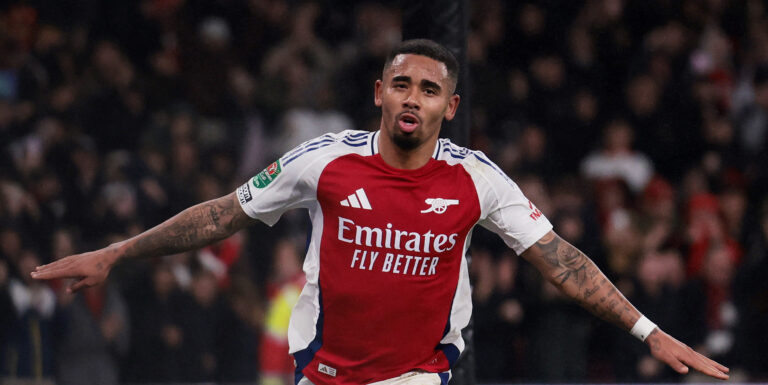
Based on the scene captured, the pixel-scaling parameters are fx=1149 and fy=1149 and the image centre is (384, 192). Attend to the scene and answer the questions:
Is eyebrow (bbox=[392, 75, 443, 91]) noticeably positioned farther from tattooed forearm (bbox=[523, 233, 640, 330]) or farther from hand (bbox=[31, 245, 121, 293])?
hand (bbox=[31, 245, 121, 293])

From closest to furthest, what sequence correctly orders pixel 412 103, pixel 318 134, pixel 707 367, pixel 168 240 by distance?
pixel 412 103 < pixel 707 367 < pixel 168 240 < pixel 318 134

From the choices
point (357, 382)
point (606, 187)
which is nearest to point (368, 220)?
point (357, 382)

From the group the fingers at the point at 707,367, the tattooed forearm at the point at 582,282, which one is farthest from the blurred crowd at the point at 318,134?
the fingers at the point at 707,367

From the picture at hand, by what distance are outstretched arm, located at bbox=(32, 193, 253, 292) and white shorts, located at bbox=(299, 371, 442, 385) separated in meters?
0.73

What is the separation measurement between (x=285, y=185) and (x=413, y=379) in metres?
0.96

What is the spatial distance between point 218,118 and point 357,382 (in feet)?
26.0

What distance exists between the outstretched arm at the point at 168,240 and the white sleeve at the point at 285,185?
0.07 metres

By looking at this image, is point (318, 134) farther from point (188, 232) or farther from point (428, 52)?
point (428, 52)

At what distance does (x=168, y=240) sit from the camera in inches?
189

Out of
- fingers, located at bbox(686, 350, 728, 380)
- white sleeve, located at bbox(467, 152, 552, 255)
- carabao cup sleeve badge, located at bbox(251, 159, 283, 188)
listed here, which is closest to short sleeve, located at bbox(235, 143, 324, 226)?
carabao cup sleeve badge, located at bbox(251, 159, 283, 188)

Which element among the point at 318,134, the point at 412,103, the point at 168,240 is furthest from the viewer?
the point at 318,134

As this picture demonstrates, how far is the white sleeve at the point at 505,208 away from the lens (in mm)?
4824

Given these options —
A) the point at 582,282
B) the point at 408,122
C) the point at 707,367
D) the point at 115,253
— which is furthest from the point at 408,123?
the point at 707,367

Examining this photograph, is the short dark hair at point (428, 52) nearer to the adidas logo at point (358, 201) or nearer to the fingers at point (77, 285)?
the adidas logo at point (358, 201)
